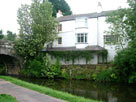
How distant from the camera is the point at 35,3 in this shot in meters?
25.9

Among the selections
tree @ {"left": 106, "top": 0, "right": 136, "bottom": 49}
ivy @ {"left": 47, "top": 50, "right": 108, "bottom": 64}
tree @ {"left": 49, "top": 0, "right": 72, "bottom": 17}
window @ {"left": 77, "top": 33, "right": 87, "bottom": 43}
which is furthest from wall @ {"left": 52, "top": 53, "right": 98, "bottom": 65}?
tree @ {"left": 49, "top": 0, "right": 72, "bottom": 17}

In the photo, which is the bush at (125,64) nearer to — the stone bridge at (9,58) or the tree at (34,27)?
the tree at (34,27)

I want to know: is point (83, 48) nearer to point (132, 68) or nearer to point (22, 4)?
point (132, 68)

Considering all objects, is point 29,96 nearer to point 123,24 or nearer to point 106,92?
point 106,92

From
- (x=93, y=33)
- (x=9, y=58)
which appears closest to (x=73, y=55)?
(x=93, y=33)

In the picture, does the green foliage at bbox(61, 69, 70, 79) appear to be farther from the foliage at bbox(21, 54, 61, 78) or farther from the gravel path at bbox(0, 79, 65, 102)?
the gravel path at bbox(0, 79, 65, 102)

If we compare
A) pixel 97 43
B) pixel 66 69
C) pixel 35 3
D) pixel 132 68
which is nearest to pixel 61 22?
pixel 35 3

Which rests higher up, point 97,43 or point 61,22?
point 61,22

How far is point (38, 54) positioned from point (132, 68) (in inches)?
584

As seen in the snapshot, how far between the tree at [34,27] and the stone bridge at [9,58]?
3.90 ft

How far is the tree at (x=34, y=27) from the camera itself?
24.6m

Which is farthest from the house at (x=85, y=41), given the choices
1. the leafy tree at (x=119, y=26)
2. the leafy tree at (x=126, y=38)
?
the leafy tree at (x=126, y=38)

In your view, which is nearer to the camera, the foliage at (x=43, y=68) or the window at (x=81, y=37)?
the foliage at (x=43, y=68)

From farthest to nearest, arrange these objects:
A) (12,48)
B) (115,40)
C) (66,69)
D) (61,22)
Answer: (61,22) < (12,48) < (66,69) < (115,40)
